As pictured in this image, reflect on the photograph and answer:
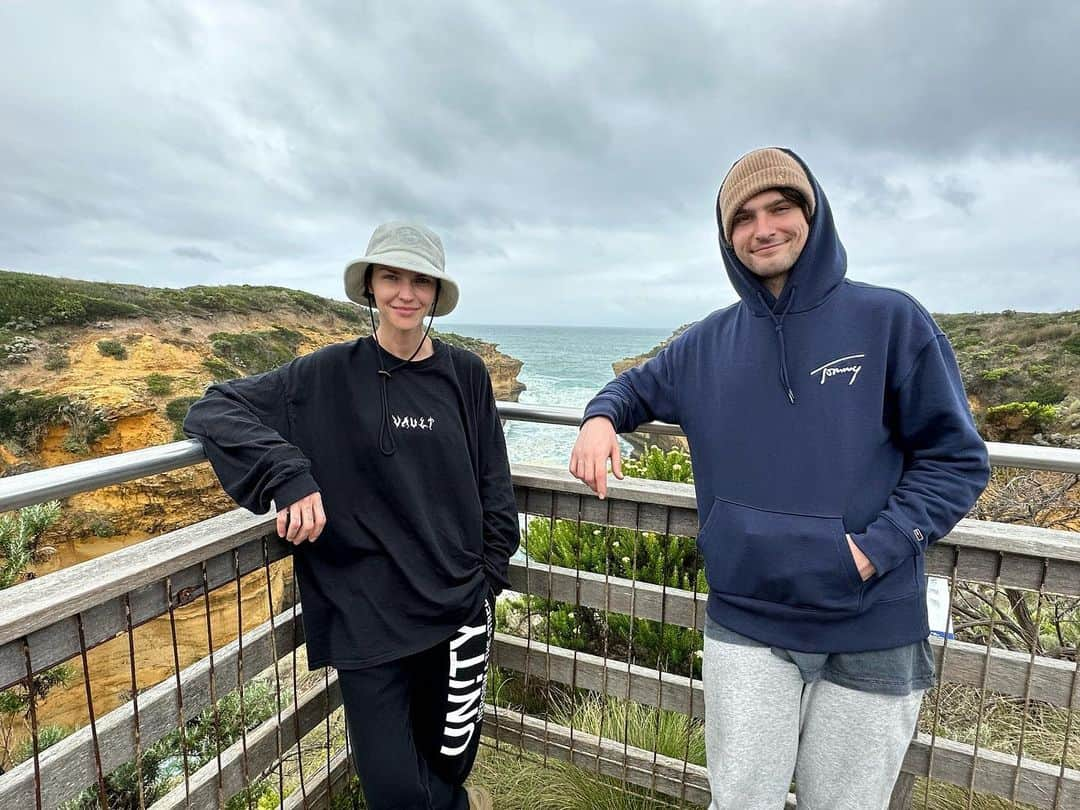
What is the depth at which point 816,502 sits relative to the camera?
1.47 meters

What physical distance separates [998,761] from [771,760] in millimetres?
800

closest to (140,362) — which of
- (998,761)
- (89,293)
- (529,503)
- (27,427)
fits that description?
(27,427)

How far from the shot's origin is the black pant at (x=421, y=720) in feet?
5.69

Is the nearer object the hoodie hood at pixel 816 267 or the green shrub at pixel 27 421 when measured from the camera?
the hoodie hood at pixel 816 267

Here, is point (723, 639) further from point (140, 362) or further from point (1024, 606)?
point (140, 362)

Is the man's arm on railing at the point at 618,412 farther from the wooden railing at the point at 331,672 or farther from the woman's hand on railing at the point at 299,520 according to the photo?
the woman's hand on railing at the point at 299,520

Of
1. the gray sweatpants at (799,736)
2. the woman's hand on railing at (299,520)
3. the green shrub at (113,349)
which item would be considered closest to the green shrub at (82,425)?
the green shrub at (113,349)

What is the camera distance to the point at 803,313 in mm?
1567

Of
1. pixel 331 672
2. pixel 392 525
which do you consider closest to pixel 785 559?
pixel 392 525

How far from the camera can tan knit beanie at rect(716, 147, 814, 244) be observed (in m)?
1.54

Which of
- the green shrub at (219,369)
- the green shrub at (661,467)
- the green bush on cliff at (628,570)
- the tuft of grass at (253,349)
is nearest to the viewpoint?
the green bush on cliff at (628,570)

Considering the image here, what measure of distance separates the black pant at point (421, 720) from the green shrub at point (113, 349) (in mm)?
19399

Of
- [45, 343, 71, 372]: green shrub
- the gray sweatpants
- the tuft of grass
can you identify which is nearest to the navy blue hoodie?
the gray sweatpants

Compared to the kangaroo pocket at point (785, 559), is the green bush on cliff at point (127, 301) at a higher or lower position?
higher
